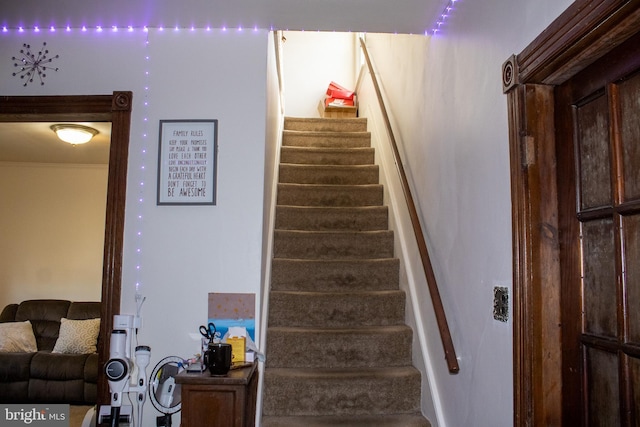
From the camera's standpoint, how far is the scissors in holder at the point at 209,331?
7.69 feet

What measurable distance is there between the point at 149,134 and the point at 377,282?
1.73m

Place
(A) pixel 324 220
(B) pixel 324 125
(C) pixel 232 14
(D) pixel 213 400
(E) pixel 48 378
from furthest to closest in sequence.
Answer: (B) pixel 324 125 < (E) pixel 48 378 < (A) pixel 324 220 < (C) pixel 232 14 < (D) pixel 213 400

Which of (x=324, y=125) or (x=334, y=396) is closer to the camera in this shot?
(x=334, y=396)

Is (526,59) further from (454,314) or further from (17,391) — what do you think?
(17,391)

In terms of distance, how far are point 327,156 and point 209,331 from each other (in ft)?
8.27

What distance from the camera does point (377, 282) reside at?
335 cm

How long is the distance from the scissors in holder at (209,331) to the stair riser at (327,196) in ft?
5.68

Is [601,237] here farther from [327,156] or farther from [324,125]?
[324,125]

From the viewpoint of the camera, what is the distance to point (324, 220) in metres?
3.80

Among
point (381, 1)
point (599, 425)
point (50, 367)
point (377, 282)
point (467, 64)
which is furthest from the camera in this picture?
point (50, 367)

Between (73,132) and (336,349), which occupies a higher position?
(73,132)

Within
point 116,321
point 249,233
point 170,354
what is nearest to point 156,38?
point 249,233

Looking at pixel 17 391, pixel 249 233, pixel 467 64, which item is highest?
pixel 467 64

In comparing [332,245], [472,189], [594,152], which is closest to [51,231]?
[332,245]
